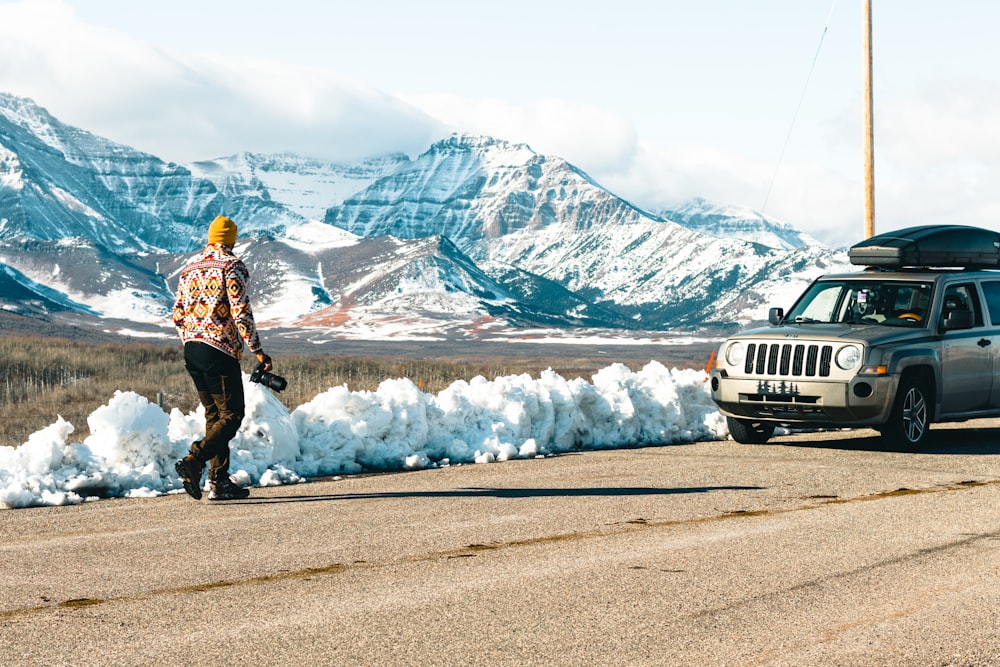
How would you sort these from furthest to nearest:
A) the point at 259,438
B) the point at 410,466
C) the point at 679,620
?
1. the point at 410,466
2. the point at 259,438
3. the point at 679,620

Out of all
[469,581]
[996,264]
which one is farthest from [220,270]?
[996,264]

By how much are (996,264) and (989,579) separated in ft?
33.0

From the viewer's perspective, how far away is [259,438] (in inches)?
477

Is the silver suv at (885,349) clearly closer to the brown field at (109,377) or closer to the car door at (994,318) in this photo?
the car door at (994,318)

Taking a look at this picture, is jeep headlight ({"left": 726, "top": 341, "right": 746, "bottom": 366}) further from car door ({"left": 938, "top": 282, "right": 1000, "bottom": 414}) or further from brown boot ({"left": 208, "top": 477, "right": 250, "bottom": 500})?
brown boot ({"left": 208, "top": 477, "right": 250, "bottom": 500})

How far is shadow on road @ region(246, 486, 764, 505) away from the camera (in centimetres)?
1043

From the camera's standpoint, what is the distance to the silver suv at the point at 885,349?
13.6 metres

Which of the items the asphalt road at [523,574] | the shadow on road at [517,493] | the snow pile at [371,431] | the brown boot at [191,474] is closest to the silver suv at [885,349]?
the snow pile at [371,431]

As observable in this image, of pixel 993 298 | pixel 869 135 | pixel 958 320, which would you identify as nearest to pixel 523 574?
pixel 958 320

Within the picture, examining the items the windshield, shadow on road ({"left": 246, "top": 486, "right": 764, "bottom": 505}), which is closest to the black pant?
shadow on road ({"left": 246, "top": 486, "right": 764, "bottom": 505})

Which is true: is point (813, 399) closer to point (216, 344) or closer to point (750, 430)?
point (750, 430)

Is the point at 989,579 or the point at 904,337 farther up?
the point at 904,337

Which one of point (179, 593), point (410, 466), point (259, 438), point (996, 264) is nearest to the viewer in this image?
point (179, 593)

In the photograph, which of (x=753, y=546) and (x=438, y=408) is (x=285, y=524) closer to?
(x=753, y=546)
